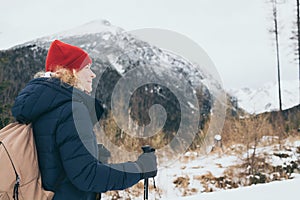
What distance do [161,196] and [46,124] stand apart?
3924 millimetres

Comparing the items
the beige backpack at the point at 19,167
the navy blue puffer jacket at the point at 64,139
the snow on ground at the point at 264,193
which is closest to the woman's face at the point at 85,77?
the navy blue puffer jacket at the point at 64,139

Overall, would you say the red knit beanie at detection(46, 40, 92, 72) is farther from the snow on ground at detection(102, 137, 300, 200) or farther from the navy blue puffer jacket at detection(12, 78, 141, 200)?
the snow on ground at detection(102, 137, 300, 200)

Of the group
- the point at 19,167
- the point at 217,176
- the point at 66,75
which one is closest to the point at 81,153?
the point at 19,167

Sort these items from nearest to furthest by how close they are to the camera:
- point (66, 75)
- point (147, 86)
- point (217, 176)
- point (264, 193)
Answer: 1. point (66, 75)
2. point (264, 193)
3. point (217, 176)
4. point (147, 86)

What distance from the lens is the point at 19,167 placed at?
122 centimetres

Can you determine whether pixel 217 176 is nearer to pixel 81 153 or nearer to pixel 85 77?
pixel 85 77

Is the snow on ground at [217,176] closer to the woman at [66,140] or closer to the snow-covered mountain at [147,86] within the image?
the snow-covered mountain at [147,86]

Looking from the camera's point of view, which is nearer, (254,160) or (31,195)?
(31,195)

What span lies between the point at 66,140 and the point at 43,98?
0.17 meters

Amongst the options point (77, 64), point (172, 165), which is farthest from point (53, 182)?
point (172, 165)

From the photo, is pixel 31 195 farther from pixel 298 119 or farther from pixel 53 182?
pixel 298 119

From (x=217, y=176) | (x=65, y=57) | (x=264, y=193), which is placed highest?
(x=65, y=57)

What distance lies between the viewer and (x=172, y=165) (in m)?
6.40

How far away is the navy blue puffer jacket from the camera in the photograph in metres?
1.23
